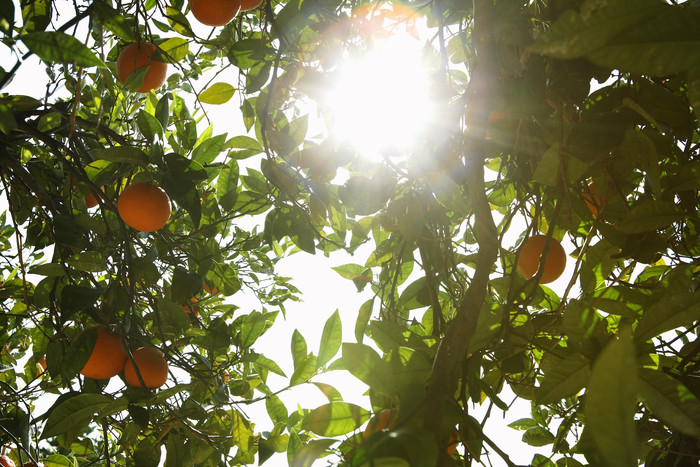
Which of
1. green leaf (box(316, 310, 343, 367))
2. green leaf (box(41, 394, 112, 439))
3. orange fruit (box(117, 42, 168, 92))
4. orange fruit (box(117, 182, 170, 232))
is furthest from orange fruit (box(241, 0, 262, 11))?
green leaf (box(41, 394, 112, 439))

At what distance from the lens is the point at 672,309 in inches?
18.9

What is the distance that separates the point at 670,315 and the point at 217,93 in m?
0.98

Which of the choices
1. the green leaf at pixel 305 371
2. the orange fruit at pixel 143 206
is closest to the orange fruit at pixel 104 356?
the orange fruit at pixel 143 206

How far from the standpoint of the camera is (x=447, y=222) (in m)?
1.02

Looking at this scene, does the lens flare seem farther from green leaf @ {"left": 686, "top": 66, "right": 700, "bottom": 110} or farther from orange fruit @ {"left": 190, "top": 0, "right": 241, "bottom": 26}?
green leaf @ {"left": 686, "top": 66, "right": 700, "bottom": 110}

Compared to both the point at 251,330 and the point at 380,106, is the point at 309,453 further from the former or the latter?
the point at 251,330

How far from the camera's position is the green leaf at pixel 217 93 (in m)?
1.13

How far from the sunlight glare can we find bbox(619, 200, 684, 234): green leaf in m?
→ 0.34

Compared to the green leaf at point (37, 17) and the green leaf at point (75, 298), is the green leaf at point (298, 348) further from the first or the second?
the green leaf at point (37, 17)

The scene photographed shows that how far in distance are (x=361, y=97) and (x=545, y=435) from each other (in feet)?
3.05

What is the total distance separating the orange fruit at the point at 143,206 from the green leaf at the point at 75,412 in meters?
0.36

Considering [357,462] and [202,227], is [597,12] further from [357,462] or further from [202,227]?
[202,227]

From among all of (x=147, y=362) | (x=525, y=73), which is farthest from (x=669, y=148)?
(x=147, y=362)

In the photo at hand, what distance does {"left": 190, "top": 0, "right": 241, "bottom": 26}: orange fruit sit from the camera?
1028 millimetres
